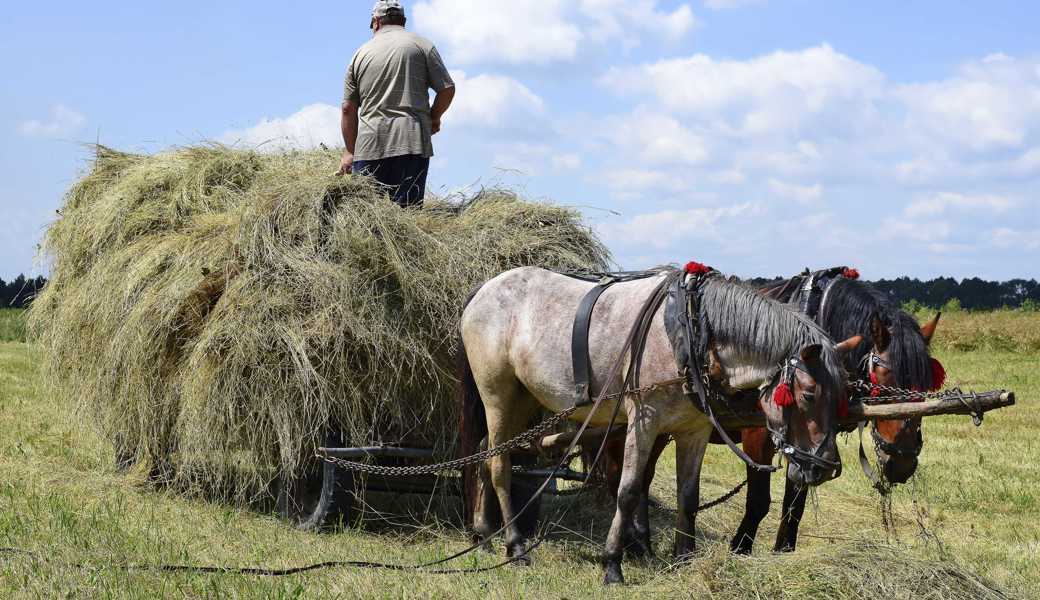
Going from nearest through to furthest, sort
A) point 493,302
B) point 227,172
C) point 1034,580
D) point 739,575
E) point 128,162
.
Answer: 1. point 739,575
2. point 1034,580
3. point 493,302
4. point 227,172
5. point 128,162

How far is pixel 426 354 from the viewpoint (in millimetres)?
5859

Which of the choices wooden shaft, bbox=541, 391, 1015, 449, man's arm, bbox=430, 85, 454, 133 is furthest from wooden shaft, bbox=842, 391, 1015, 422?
man's arm, bbox=430, 85, 454, 133

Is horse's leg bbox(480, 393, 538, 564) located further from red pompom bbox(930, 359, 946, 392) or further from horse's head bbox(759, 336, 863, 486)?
red pompom bbox(930, 359, 946, 392)

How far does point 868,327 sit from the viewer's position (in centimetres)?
531

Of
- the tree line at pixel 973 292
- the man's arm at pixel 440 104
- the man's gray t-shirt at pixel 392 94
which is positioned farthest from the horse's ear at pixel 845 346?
the tree line at pixel 973 292

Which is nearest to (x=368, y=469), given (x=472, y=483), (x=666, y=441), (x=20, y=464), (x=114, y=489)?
(x=472, y=483)

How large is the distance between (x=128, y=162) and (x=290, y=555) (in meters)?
3.88

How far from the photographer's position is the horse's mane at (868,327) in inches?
203

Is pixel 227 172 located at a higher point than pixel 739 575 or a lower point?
higher

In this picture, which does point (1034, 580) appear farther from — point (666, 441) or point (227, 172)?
point (227, 172)

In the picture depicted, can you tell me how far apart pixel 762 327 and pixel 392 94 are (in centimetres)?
318

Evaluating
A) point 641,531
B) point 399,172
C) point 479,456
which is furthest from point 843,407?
point 399,172

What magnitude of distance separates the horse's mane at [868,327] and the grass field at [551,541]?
726mm

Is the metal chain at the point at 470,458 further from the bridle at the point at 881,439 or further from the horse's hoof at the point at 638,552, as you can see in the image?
the bridle at the point at 881,439
